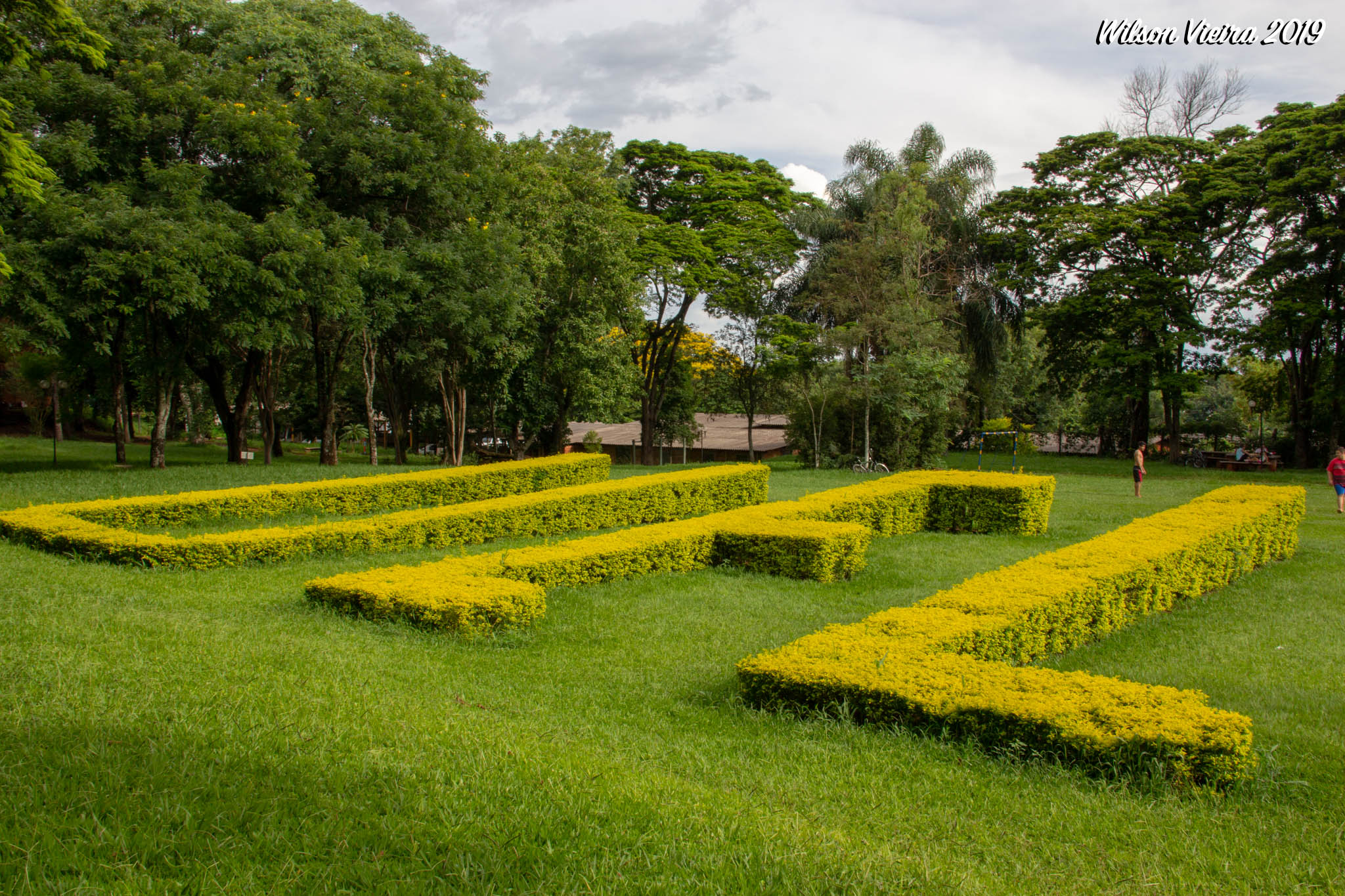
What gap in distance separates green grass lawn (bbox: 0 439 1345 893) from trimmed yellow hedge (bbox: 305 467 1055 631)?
373 millimetres

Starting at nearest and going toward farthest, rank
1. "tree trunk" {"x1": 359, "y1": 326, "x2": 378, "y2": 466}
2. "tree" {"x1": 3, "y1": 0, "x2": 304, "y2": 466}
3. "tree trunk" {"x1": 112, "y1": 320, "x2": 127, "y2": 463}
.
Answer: "tree" {"x1": 3, "y1": 0, "x2": 304, "y2": 466} < "tree trunk" {"x1": 112, "y1": 320, "x2": 127, "y2": 463} < "tree trunk" {"x1": 359, "y1": 326, "x2": 378, "y2": 466}

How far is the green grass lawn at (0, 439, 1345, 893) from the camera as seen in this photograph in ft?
9.86

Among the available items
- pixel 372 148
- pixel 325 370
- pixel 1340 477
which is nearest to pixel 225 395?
pixel 325 370

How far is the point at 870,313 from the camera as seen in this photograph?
26.7 metres

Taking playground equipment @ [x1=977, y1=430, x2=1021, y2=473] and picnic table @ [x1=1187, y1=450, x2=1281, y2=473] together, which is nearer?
playground equipment @ [x1=977, y1=430, x2=1021, y2=473]

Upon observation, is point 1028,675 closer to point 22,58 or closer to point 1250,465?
point 22,58

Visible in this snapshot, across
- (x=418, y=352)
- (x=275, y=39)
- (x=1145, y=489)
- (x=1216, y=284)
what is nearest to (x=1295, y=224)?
(x=1216, y=284)

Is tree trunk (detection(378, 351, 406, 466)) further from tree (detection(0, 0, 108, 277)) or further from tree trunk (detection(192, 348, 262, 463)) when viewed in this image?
tree (detection(0, 0, 108, 277))

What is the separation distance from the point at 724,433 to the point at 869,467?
2875 cm

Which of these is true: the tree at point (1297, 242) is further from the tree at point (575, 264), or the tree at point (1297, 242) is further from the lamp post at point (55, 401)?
the lamp post at point (55, 401)

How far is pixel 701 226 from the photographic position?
29938 mm

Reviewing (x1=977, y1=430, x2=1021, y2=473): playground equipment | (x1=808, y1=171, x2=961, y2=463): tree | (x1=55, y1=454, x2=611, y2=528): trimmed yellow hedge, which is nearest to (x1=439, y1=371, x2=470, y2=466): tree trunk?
(x1=55, y1=454, x2=611, y2=528): trimmed yellow hedge

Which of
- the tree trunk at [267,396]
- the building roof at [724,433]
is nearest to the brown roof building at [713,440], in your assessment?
the building roof at [724,433]

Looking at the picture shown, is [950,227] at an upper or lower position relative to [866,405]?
upper
